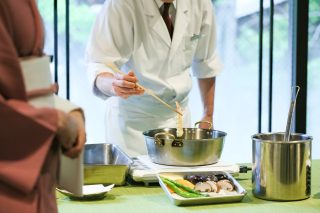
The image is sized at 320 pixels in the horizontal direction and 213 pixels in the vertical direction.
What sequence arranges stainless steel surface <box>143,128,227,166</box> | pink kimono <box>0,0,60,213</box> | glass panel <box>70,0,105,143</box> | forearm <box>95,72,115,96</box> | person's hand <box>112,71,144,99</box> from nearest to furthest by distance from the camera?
pink kimono <box>0,0,60,213</box>
stainless steel surface <box>143,128,227,166</box>
person's hand <box>112,71,144,99</box>
forearm <box>95,72,115,96</box>
glass panel <box>70,0,105,143</box>

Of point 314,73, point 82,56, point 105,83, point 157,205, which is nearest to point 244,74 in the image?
point 314,73

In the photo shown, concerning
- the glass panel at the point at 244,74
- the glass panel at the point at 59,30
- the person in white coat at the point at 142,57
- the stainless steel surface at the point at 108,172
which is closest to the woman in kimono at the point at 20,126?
the stainless steel surface at the point at 108,172

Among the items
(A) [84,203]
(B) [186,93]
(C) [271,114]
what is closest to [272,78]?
(C) [271,114]

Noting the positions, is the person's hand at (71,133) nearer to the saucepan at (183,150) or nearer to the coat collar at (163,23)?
the saucepan at (183,150)

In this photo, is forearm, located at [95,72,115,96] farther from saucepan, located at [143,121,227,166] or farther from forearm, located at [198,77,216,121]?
forearm, located at [198,77,216,121]

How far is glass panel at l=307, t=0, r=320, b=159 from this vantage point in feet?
10.00

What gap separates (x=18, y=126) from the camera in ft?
2.47

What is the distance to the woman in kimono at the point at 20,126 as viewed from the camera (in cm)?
75

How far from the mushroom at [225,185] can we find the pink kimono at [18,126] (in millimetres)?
692

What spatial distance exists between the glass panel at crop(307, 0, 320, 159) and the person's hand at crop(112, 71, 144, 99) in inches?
65.6

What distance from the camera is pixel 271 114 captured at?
3.04 meters

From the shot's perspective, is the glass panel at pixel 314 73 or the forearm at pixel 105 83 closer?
the forearm at pixel 105 83

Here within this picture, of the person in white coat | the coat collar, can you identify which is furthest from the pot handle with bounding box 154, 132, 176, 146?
the coat collar

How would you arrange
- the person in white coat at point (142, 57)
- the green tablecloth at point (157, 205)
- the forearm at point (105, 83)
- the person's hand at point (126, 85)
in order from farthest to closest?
the person in white coat at point (142, 57) < the forearm at point (105, 83) < the person's hand at point (126, 85) < the green tablecloth at point (157, 205)
